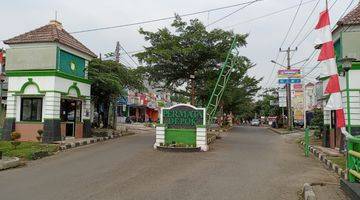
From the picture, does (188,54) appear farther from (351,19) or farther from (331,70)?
(331,70)

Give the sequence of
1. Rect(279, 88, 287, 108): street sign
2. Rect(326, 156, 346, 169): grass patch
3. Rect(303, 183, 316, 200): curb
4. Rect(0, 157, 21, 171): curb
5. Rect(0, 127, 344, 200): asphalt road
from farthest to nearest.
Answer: Rect(279, 88, 287, 108): street sign
Rect(0, 157, 21, 171): curb
Rect(326, 156, 346, 169): grass patch
Rect(0, 127, 344, 200): asphalt road
Rect(303, 183, 316, 200): curb

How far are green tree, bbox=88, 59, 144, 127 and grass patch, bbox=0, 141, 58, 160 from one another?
6.54m

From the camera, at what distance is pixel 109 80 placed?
24.8 meters

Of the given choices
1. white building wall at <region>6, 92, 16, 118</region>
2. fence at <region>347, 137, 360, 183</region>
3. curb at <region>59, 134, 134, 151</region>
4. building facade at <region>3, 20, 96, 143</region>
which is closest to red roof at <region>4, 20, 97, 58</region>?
building facade at <region>3, 20, 96, 143</region>

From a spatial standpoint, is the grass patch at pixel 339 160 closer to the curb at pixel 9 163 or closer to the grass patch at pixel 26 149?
the curb at pixel 9 163

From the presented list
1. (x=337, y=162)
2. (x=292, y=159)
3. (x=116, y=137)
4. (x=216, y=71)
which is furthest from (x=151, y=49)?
(x=337, y=162)

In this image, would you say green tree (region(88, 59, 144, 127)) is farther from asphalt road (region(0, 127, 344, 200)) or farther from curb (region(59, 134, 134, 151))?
asphalt road (region(0, 127, 344, 200))

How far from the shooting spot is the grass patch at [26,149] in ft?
53.9

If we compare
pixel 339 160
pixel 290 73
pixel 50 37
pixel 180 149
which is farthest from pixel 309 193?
pixel 290 73

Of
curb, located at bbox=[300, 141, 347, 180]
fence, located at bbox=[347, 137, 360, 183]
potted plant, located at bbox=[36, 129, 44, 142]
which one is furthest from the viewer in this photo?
potted plant, located at bbox=[36, 129, 44, 142]

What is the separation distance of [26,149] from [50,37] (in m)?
6.68

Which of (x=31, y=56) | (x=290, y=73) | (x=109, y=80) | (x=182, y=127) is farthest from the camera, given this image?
(x=290, y=73)

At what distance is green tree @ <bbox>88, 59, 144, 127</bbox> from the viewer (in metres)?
25.3

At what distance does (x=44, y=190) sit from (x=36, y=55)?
13.4m
